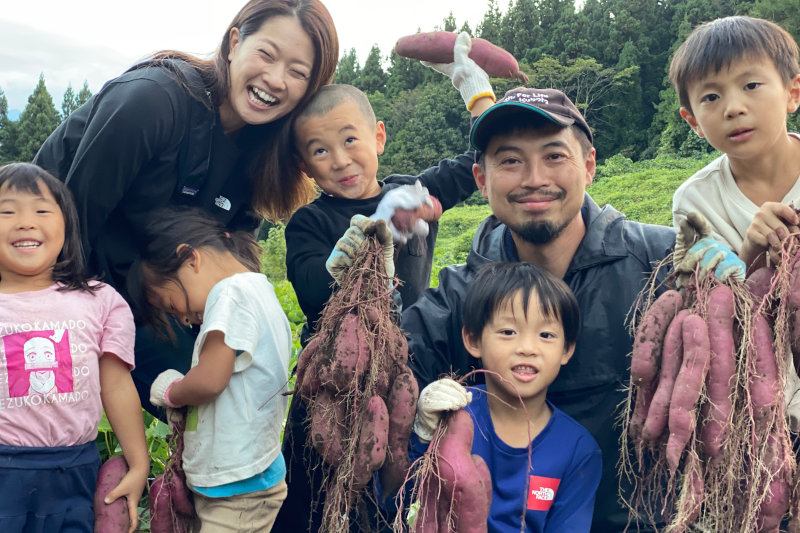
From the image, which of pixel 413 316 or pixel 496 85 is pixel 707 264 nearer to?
pixel 413 316

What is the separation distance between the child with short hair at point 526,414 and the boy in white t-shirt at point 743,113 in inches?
21.4

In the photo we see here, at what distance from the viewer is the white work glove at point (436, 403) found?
1857mm

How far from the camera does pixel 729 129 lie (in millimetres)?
2164

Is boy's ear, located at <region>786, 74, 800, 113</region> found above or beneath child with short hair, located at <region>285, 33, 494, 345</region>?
above

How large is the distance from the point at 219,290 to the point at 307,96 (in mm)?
939

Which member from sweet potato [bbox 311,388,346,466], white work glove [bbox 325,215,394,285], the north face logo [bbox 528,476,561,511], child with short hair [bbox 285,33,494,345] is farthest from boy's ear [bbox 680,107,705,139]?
sweet potato [bbox 311,388,346,466]

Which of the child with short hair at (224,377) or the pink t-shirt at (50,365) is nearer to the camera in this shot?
the pink t-shirt at (50,365)

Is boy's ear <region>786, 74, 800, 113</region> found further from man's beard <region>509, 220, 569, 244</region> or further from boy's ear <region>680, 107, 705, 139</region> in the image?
man's beard <region>509, 220, 569, 244</region>

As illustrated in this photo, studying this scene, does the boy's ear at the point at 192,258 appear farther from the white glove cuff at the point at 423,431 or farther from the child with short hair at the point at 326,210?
the white glove cuff at the point at 423,431

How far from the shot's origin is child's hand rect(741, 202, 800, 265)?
1738mm

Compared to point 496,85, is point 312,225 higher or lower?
lower

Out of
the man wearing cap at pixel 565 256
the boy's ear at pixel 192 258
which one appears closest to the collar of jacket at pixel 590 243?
the man wearing cap at pixel 565 256

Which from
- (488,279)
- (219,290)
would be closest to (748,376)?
(488,279)

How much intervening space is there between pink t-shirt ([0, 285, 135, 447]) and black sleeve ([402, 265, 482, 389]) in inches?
39.2
